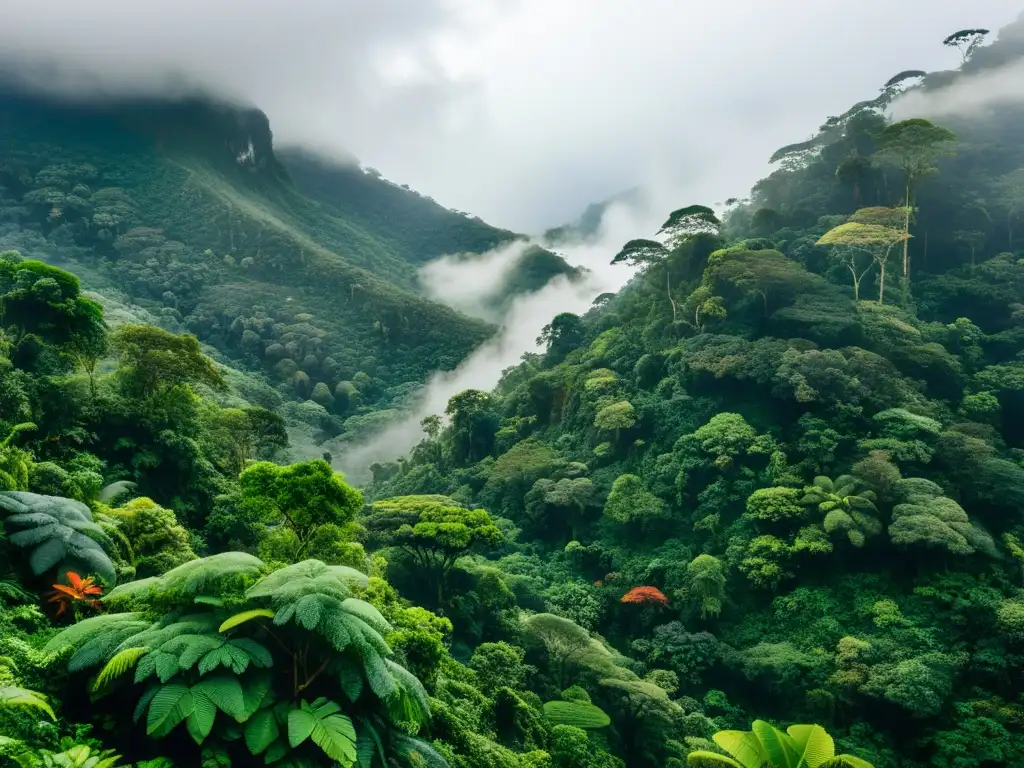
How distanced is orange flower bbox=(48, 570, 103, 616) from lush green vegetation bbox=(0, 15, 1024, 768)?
6cm

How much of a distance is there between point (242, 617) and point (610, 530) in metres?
28.4

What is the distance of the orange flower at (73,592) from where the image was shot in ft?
30.5

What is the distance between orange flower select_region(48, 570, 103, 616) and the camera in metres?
9.30

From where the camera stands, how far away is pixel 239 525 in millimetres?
19234

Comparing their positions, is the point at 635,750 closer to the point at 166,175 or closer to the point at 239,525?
the point at 239,525

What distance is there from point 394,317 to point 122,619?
A: 76930mm

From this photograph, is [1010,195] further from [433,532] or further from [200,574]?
[200,574]

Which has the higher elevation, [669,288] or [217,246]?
[669,288]

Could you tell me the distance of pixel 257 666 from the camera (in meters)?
7.99

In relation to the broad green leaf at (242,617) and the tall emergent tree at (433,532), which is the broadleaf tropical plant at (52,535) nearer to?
the broad green leaf at (242,617)

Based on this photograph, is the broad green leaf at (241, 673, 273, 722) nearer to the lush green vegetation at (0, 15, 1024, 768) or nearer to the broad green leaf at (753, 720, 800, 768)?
the lush green vegetation at (0, 15, 1024, 768)

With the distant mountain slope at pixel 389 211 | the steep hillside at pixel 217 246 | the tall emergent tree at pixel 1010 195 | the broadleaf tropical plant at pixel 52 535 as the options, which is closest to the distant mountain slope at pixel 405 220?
the distant mountain slope at pixel 389 211

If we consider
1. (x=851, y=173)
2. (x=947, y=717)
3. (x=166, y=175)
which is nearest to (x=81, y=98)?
(x=166, y=175)

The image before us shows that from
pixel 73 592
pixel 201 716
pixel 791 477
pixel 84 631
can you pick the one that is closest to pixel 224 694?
pixel 201 716
